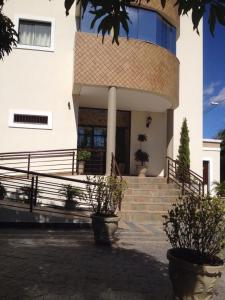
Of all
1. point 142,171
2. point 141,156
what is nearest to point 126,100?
point 141,156

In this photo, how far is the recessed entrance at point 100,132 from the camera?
16344 millimetres

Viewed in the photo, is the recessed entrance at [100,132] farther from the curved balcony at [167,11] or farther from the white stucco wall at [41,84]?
the curved balcony at [167,11]

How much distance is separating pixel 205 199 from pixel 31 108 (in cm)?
1035

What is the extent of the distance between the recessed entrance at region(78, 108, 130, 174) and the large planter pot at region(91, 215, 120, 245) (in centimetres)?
901

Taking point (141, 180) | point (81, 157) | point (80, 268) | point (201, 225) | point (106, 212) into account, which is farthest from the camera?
point (81, 157)

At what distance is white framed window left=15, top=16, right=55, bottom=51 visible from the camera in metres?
13.7

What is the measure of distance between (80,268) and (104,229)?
170 centimetres

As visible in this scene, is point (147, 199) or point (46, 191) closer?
point (46, 191)

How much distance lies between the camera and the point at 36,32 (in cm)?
1387

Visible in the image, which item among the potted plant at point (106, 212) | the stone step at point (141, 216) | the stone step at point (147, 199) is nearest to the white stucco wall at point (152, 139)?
the stone step at point (147, 199)

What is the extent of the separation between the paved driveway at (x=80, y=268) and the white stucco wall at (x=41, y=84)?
5.68 m

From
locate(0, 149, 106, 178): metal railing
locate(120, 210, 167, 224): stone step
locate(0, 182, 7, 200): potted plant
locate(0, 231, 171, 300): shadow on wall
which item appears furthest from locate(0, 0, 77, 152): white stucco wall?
locate(0, 231, 171, 300): shadow on wall

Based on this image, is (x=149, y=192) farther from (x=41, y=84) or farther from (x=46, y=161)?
(x=41, y=84)

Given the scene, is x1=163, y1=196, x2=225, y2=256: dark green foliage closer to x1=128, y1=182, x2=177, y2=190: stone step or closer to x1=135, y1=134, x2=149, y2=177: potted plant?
x1=128, y1=182, x2=177, y2=190: stone step
